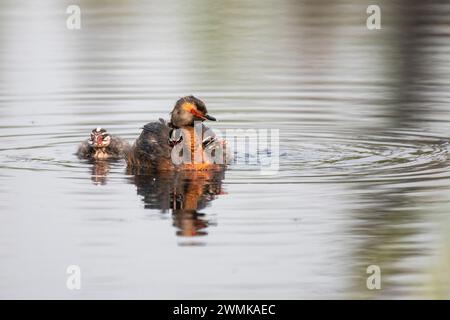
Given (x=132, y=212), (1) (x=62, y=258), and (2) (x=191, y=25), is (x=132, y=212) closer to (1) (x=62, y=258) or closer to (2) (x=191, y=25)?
(1) (x=62, y=258)

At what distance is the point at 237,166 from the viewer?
41.9ft

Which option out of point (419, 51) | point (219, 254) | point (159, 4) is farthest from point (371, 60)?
point (219, 254)

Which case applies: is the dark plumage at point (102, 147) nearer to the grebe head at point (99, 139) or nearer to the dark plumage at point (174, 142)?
the grebe head at point (99, 139)

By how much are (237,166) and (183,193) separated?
1.41m

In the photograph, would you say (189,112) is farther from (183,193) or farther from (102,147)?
(183,193)

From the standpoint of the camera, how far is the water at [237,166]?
8758mm

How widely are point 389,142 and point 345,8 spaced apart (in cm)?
1159

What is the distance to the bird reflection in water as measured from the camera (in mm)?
10086

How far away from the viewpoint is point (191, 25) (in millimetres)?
22625

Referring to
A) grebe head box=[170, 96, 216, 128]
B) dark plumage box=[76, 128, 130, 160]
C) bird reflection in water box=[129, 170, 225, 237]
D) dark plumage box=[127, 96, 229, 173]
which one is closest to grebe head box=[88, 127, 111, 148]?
dark plumage box=[76, 128, 130, 160]

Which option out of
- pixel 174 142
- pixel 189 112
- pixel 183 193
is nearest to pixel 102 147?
pixel 174 142

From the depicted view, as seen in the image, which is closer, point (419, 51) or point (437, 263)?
point (437, 263)

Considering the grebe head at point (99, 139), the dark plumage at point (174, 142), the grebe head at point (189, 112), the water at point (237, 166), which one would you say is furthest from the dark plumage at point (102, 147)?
the grebe head at point (189, 112)

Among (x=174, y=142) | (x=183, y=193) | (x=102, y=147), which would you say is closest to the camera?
(x=183, y=193)
